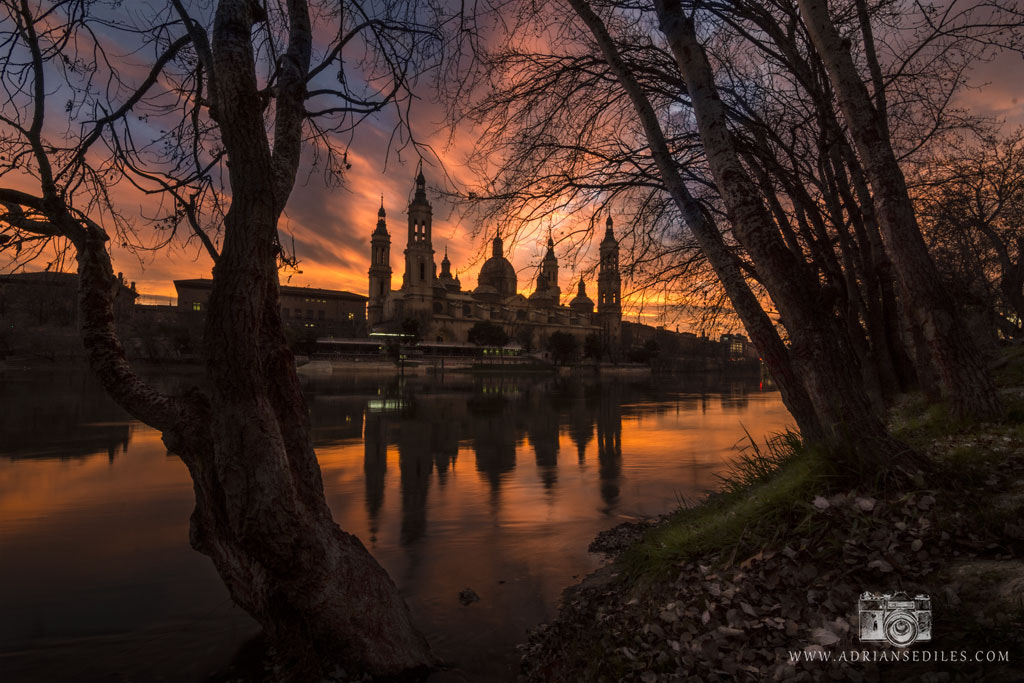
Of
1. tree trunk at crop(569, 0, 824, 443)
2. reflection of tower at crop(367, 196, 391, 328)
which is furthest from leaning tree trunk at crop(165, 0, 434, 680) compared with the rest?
reflection of tower at crop(367, 196, 391, 328)

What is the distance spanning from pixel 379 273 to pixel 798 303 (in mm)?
123350

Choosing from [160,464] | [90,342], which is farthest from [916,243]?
[160,464]

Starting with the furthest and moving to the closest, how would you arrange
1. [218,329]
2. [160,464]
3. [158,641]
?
1. [160,464]
2. [158,641]
3. [218,329]

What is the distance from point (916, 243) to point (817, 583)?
15.3 feet

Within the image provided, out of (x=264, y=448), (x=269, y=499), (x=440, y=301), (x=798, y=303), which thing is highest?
(x=440, y=301)

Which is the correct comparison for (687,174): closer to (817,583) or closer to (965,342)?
(965,342)

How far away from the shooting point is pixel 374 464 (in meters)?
12.4

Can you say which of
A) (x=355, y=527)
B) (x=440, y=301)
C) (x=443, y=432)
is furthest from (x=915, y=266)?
(x=440, y=301)

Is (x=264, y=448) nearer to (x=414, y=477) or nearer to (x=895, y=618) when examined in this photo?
(x=895, y=618)

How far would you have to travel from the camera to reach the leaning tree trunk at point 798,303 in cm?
388

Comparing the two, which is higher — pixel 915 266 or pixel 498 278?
Answer: pixel 498 278

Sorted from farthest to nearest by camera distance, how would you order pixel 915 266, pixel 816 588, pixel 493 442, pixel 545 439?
pixel 545 439, pixel 493 442, pixel 915 266, pixel 816 588

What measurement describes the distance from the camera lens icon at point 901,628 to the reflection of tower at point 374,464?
6.16 metres

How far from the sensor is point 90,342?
3643 mm
